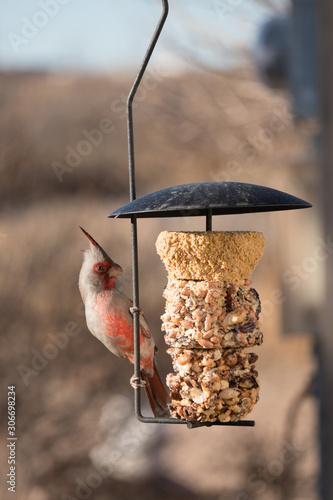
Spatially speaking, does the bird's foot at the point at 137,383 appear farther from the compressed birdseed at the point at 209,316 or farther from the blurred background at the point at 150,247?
the blurred background at the point at 150,247

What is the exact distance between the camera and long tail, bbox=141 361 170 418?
50.3 inches

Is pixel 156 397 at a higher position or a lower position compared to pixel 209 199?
lower

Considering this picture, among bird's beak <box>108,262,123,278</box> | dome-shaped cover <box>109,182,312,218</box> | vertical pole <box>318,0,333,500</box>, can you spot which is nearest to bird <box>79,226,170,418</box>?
bird's beak <box>108,262,123,278</box>

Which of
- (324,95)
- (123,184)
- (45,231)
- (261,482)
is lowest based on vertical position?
(261,482)

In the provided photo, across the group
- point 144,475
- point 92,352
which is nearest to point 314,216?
point 92,352

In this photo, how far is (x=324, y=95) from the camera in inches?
110

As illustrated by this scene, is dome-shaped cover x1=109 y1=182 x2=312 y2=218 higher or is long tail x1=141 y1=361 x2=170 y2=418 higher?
dome-shaped cover x1=109 y1=182 x2=312 y2=218

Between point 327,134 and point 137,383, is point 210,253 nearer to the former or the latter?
point 137,383

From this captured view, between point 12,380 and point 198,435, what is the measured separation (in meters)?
1.31

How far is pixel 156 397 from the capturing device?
4.20 feet

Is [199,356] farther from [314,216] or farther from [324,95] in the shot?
[314,216]

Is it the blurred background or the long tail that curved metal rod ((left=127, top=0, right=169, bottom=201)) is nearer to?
the long tail

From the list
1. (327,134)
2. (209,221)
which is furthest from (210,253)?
(327,134)

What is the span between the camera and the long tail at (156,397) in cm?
128
